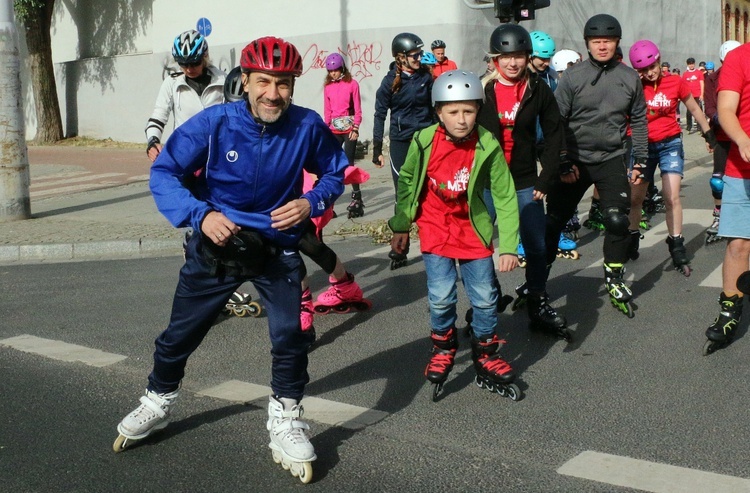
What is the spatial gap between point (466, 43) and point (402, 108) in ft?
33.2

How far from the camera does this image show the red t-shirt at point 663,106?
8.63m

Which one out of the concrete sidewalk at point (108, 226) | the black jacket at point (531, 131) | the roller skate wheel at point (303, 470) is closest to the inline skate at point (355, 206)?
the concrete sidewalk at point (108, 226)

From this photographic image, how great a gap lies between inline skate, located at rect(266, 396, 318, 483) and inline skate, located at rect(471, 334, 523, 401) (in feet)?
3.91

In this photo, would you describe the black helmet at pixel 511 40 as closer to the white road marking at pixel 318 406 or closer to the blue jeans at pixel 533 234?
the blue jeans at pixel 533 234

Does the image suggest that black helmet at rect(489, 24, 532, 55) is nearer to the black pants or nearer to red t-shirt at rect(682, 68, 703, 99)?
the black pants

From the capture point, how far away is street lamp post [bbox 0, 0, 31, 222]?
11.1m

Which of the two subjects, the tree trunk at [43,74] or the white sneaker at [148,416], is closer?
the white sneaker at [148,416]

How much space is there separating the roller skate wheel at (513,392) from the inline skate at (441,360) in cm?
30

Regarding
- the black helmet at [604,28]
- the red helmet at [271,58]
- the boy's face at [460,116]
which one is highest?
the black helmet at [604,28]

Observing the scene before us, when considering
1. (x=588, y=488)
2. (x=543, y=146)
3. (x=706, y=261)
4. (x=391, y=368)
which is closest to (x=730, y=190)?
(x=543, y=146)

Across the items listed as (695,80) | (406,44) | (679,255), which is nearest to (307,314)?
(679,255)

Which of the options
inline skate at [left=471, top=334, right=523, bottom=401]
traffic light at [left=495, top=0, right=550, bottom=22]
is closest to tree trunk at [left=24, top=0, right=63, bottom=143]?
traffic light at [left=495, top=0, right=550, bottom=22]

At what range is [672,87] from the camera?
8.73 metres

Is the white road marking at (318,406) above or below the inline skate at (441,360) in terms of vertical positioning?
below
